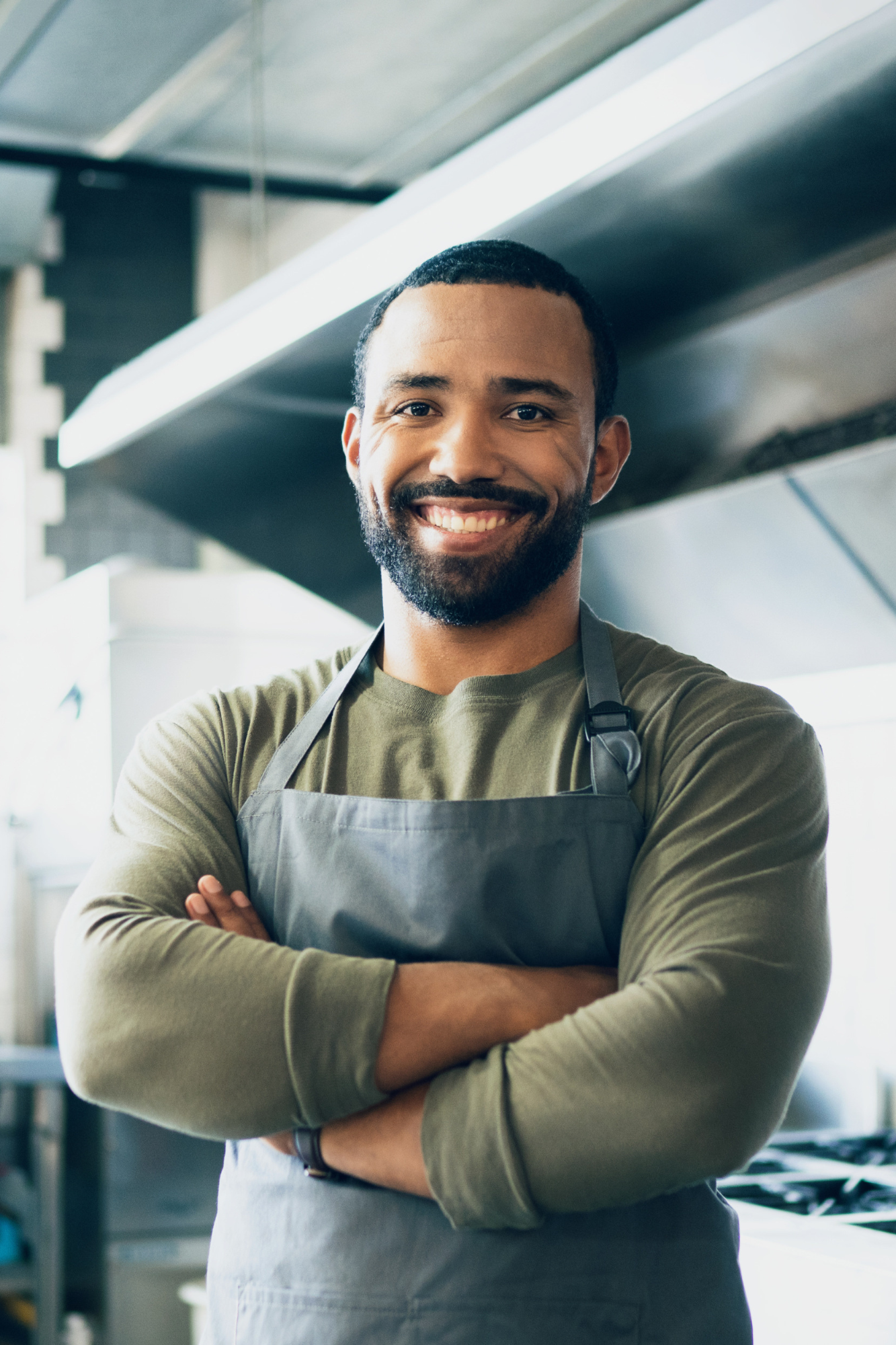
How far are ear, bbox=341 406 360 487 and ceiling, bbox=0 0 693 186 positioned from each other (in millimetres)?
1732

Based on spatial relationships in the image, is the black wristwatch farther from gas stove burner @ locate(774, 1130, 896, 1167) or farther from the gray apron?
gas stove burner @ locate(774, 1130, 896, 1167)

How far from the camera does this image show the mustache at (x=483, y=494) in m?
1.25

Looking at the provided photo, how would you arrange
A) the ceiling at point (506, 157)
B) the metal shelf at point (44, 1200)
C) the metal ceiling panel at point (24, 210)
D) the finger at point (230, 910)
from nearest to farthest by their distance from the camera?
the finger at point (230, 910) → the ceiling at point (506, 157) → the metal shelf at point (44, 1200) → the metal ceiling panel at point (24, 210)

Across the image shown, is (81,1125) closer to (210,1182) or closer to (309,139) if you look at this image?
(210,1182)

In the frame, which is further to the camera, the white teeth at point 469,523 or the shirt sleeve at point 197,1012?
the white teeth at point 469,523

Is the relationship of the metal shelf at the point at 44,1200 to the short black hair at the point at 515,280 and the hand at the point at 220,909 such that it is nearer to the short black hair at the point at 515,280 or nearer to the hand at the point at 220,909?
the hand at the point at 220,909

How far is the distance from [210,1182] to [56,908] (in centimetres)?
84

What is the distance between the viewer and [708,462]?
2.22m

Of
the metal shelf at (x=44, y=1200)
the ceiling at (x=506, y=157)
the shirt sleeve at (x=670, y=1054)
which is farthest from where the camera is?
the metal shelf at (x=44, y=1200)

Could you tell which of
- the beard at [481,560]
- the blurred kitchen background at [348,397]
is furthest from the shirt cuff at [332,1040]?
the blurred kitchen background at [348,397]

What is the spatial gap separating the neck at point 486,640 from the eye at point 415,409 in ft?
0.51

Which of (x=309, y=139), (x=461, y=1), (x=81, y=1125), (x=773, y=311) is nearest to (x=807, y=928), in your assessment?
(x=773, y=311)

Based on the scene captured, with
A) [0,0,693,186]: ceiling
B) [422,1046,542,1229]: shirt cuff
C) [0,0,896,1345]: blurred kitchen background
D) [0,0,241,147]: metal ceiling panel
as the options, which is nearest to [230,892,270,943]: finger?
[422,1046,542,1229]: shirt cuff

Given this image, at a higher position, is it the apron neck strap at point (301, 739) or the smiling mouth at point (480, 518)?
the smiling mouth at point (480, 518)
